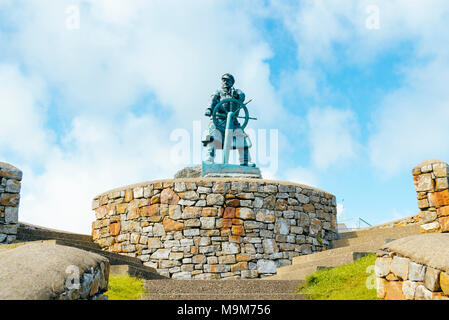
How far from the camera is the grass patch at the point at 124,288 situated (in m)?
5.49

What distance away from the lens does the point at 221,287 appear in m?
6.37

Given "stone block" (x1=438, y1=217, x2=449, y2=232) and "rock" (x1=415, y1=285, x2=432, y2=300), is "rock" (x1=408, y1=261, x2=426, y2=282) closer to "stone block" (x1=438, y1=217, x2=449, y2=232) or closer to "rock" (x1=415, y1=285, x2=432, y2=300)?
"rock" (x1=415, y1=285, x2=432, y2=300)

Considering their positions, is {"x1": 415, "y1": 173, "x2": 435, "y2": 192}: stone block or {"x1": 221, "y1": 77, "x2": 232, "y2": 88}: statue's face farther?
{"x1": 221, "y1": 77, "x2": 232, "y2": 88}: statue's face

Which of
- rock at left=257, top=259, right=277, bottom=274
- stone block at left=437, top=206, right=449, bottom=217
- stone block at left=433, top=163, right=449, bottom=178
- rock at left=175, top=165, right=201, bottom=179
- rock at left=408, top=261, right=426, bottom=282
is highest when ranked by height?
rock at left=175, top=165, right=201, bottom=179

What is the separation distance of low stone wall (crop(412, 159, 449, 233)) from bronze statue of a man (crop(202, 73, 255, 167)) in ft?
14.9

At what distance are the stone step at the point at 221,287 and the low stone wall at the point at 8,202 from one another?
3.15m

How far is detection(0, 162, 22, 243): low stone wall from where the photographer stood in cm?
807

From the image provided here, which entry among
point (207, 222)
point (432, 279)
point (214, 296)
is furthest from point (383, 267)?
point (207, 222)

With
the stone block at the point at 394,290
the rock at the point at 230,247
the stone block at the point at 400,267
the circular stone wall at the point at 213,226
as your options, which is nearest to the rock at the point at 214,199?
the circular stone wall at the point at 213,226

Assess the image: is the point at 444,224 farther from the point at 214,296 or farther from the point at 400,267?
the point at 214,296

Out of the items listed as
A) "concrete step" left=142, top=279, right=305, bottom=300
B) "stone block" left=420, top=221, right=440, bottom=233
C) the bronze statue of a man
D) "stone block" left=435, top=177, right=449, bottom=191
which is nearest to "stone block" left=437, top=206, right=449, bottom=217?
"stone block" left=420, top=221, right=440, bottom=233
